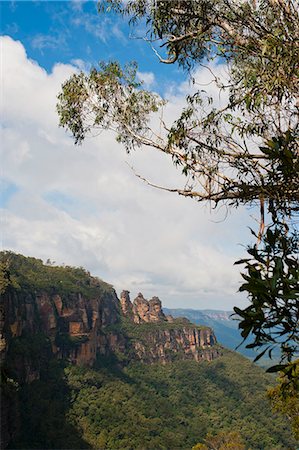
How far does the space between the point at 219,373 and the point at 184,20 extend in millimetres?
68464

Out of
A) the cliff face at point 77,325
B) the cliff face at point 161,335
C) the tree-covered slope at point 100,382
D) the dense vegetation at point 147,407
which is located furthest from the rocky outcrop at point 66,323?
the cliff face at point 161,335

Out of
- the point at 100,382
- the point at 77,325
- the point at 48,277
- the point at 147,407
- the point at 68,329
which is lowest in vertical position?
the point at 147,407

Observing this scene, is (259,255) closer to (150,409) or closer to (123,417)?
(123,417)

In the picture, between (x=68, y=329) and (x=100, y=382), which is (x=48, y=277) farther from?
(x=100, y=382)

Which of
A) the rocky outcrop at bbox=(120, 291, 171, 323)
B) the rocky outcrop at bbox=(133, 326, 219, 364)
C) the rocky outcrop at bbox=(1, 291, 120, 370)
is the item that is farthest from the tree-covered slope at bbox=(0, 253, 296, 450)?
the rocky outcrop at bbox=(120, 291, 171, 323)

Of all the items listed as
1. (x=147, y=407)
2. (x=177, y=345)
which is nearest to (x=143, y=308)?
(x=177, y=345)

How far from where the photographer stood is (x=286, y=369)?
270 centimetres

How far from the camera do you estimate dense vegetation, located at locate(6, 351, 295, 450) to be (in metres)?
32.4

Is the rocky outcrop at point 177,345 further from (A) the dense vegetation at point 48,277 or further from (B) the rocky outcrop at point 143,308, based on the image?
(A) the dense vegetation at point 48,277

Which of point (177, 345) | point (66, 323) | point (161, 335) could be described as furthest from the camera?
point (177, 345)

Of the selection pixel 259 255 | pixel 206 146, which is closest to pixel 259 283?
pixel 259 255

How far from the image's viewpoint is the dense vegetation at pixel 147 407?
32406mm

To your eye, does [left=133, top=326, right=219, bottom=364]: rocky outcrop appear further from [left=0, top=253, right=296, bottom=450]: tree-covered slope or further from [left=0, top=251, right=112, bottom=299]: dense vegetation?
[left=0, top=251, right=112, bottom=299]: dense vegetation

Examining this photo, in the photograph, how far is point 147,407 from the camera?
45906mm
